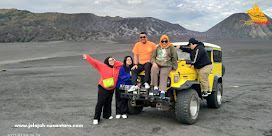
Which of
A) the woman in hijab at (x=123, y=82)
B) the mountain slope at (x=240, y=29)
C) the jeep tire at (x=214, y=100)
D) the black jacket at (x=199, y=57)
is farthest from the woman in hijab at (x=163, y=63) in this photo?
the mountain slope at (x=240, y=29)

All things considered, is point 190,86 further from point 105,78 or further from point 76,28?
point 76,28

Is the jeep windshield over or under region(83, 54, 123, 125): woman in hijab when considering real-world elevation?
over

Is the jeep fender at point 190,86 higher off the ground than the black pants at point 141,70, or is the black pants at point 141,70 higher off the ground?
the black pants at point 141,70

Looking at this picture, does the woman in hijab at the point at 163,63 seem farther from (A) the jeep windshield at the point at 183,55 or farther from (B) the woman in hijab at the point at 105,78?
(B) the woman in hijab at the point at 105,78

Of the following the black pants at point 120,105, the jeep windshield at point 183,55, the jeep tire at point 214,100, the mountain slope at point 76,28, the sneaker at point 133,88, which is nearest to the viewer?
the sneaker at point 133,88

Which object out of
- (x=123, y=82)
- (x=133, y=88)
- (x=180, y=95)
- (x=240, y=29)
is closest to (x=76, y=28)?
(x=123, y=82)

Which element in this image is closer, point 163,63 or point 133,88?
point 163,63

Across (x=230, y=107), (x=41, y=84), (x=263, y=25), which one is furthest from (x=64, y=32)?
(x=263, y=25)

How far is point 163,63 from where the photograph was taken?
6.37 m

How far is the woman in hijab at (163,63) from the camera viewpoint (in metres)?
6.15

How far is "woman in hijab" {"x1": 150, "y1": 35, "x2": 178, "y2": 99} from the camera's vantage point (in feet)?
20.2

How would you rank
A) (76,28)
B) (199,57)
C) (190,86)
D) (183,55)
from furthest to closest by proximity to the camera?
(76,28), (183,55), (199,57), (190,86)

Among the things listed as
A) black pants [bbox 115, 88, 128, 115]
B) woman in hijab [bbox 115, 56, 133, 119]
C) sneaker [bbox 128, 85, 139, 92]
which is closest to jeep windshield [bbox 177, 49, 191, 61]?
woman in hijab [bbox 115, 56, 133, 119]

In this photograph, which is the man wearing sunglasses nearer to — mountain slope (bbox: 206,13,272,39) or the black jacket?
the black jacket
